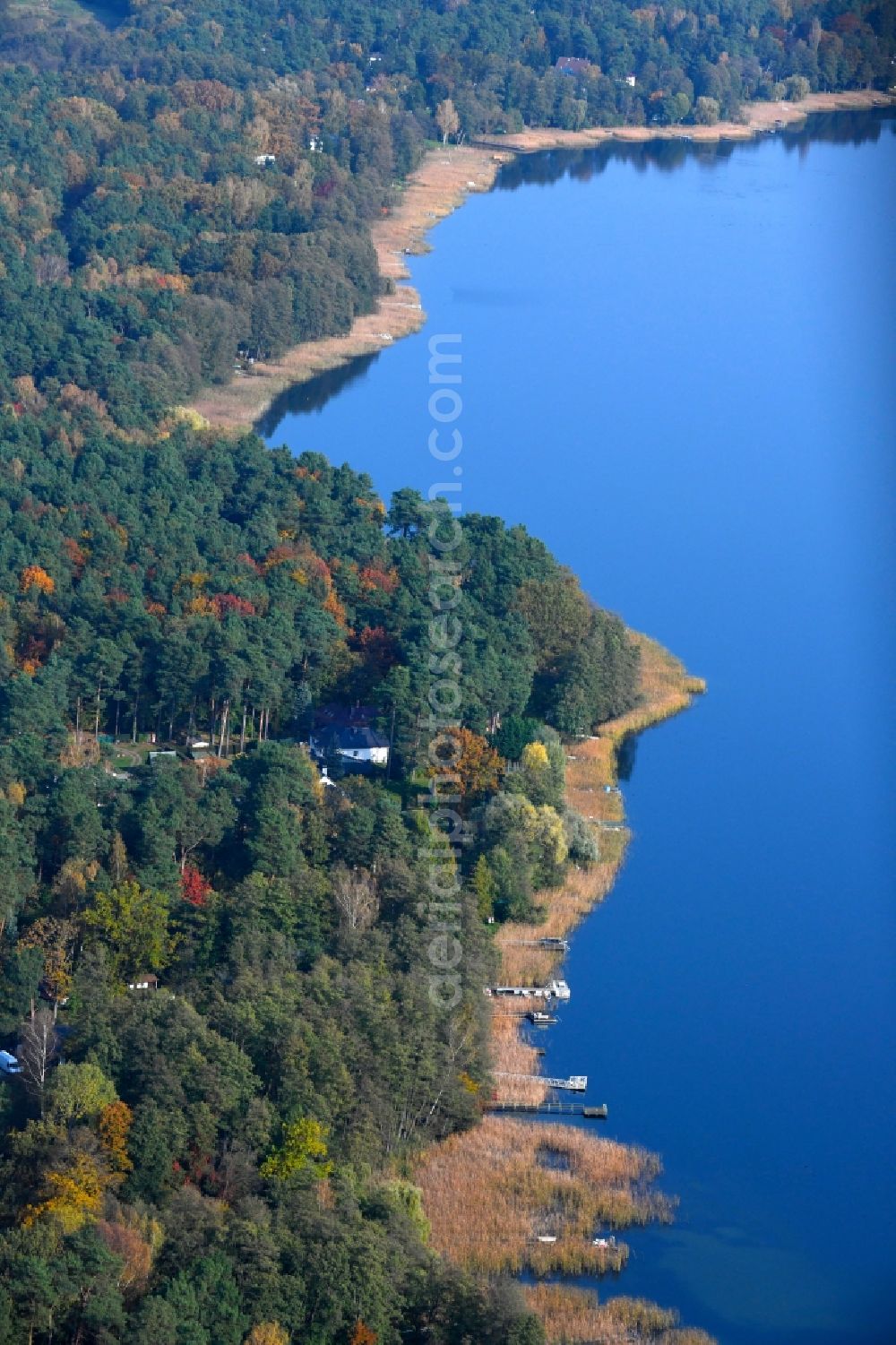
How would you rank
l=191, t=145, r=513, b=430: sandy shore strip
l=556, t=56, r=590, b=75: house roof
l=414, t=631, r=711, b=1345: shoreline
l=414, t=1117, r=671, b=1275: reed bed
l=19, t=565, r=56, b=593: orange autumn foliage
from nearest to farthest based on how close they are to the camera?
l=414, t=631, r=711, b=1345: shoreline < l=414, t=1117, r=671, b=1275: reed bed < l=19, t=565, r=56, b=593: orange autumn foliage < l=191, t=145, r=513, b=430: sandy shore strip < l=556, t=56, r=590, b=75: house roof

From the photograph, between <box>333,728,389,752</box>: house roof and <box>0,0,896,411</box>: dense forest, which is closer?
<box>333,728,389,752</box>: house roof

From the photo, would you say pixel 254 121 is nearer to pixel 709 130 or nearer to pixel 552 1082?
pixel 709 130

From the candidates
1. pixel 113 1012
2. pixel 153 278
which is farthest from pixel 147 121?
pixel 113 1012

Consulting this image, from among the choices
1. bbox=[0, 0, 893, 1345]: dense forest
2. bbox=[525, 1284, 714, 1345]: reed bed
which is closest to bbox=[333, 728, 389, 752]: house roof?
bbox=[0, 0, 893, 1345]: dense forest

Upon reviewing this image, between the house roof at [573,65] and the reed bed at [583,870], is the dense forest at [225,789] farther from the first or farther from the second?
the house roof at [573,65]

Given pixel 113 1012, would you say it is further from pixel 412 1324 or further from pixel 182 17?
pixel 182 17

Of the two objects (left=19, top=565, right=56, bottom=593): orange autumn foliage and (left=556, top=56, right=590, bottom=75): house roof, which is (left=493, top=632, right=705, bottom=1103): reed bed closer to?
(left=19, top=565, right=56, bottom=593): orange autumn foliage
